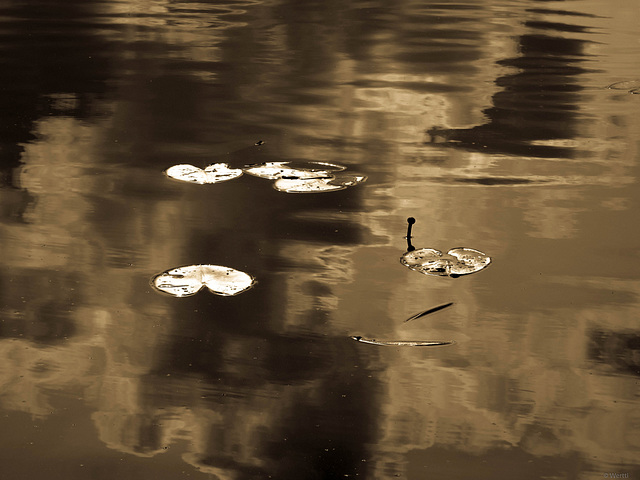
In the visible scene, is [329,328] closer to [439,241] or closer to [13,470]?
[439,241]

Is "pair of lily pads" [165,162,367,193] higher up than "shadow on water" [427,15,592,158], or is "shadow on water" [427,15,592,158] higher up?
"shadow on water" [427,15,592,158]

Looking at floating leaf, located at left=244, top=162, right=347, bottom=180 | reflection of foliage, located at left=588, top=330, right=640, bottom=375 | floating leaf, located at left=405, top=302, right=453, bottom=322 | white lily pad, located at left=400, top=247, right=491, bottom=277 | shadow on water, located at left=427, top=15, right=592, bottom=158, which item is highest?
shadow on water, located at left=427, top=15, right=592, bottom=158

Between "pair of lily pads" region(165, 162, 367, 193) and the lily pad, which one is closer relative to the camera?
the lily pad

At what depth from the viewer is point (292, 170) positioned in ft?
10.8

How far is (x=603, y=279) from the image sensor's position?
2527 millimetres

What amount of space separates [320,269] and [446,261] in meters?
0.39

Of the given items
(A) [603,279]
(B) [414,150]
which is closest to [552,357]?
(A) [603,279]

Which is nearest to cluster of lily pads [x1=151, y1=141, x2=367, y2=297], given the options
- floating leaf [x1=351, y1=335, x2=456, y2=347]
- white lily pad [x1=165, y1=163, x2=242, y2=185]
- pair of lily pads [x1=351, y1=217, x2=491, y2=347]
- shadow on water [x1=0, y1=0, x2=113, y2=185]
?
white lily pad [x1=165, y1=163, x2=242, y2=185]

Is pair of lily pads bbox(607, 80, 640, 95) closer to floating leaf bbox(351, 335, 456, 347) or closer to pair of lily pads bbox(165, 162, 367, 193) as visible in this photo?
pair of lily pads bbox(165, 162, 367, 193)

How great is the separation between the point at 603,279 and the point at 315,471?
1.19 m

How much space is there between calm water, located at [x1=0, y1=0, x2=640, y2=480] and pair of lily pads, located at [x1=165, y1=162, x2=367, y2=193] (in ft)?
0.19

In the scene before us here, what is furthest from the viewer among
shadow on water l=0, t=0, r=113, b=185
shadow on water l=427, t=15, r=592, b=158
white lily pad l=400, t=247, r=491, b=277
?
shadow on water l=0, t=0, r=113, b=185

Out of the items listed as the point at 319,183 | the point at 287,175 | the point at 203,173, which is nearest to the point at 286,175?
the point at 287,175

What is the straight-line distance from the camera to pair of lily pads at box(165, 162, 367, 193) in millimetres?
3164
